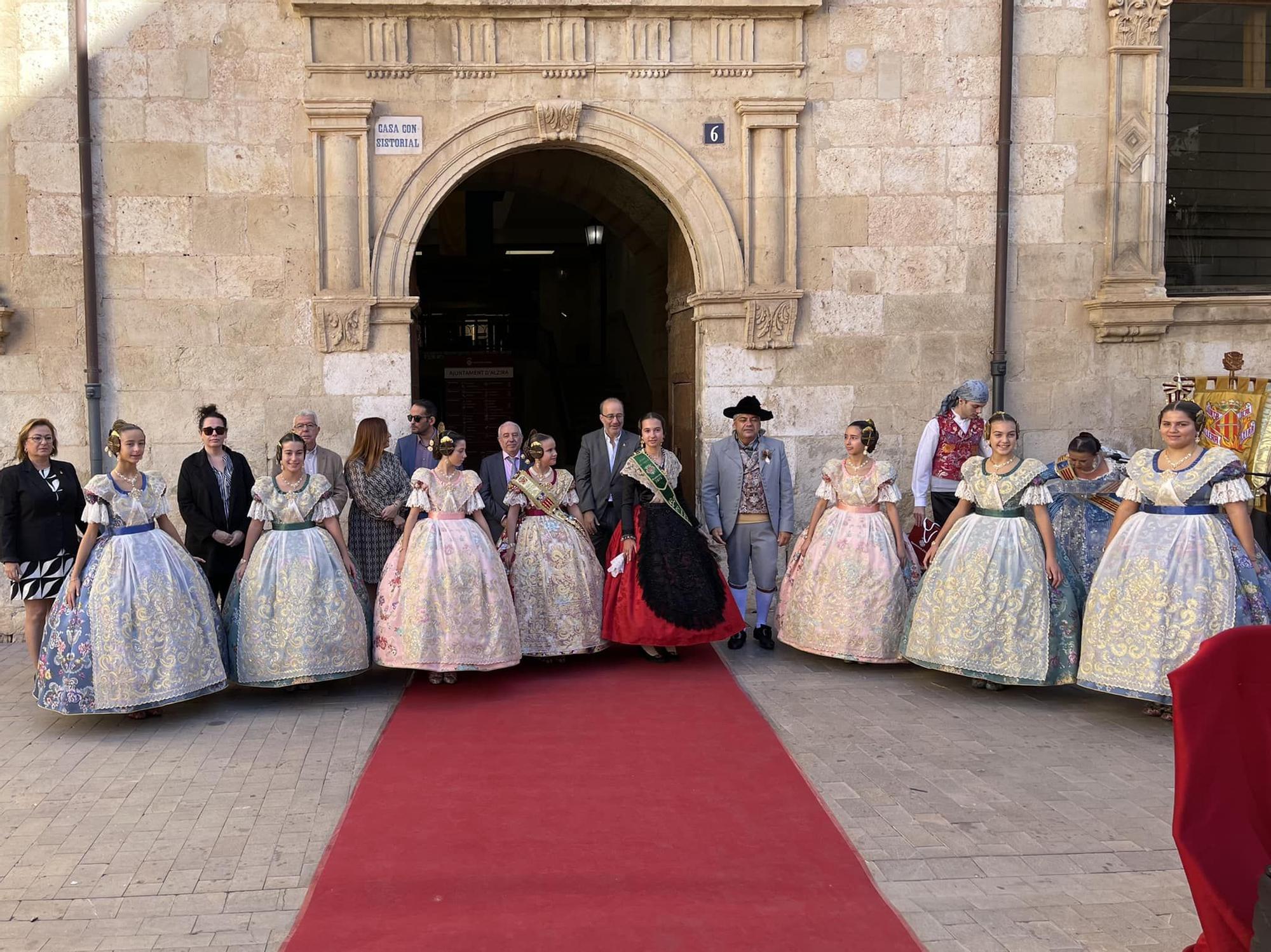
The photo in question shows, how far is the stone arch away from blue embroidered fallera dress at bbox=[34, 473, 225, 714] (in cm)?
305

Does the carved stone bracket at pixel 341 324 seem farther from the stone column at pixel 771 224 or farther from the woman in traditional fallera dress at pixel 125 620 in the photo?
the stone column at pixel 771 224

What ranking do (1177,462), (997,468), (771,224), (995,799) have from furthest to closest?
(771,224) < (997,468) < (1177,462) < (995,799)

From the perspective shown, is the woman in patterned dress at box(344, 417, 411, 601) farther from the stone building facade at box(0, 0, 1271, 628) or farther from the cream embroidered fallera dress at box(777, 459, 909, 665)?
the cream embroidered fallera dress at box(777, 459, 909, 665)

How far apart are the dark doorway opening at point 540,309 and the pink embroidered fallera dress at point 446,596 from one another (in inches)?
169

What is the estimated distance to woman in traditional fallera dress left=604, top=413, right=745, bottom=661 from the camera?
23.0 ft

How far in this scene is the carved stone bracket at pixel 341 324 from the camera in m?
8.46

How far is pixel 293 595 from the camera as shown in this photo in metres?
6.30

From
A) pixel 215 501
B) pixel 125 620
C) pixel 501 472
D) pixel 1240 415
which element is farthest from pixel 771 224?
pixel 125 620

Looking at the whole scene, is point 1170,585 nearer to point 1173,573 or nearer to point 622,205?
point 1173,573

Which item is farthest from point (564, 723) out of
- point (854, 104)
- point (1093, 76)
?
point (1093, 76)

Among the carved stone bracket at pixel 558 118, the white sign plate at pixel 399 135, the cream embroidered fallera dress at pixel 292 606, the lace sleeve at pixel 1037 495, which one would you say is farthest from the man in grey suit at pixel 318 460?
the lace sleeve at pixel 1037 495

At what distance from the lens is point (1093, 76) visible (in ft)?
29.6

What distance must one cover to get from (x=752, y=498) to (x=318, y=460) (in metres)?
3.00

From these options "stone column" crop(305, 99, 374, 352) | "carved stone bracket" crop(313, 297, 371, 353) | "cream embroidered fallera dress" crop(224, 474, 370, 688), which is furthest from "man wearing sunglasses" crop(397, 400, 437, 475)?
"cream embroidered fallera dress" crop(224, 474, 370, 688)
